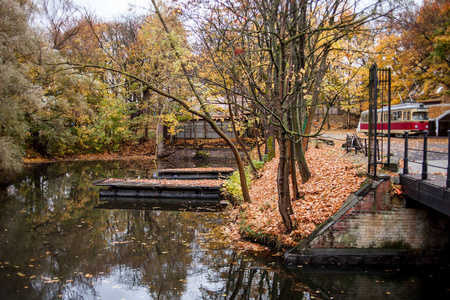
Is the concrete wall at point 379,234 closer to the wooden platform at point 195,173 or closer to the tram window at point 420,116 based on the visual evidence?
the wooden platform at point 195,173

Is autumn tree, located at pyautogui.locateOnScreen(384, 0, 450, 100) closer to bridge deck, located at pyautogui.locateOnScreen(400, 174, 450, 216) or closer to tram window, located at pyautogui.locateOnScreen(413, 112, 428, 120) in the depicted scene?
tram window, located at pyautogui.locateOnScreen(413, 112, 428, 120)

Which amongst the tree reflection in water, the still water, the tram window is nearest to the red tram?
the tram window

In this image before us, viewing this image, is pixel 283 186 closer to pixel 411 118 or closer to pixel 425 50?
pixel 411 118

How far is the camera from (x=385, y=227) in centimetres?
786

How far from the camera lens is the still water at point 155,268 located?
276 inches

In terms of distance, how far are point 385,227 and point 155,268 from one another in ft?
17.3

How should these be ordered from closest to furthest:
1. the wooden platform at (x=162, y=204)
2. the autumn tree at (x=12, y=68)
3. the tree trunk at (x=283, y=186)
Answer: the tree trunk at (x=283, y=186), the wooden platform at (x=162, y=204), the autumn tree at (x=12, y=68)

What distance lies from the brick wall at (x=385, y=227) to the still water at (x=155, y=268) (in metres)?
0.55

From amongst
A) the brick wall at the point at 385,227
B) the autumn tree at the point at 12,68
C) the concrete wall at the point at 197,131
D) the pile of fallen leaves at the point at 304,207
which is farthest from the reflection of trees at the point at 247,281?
the concrete wall at the point at 197,131

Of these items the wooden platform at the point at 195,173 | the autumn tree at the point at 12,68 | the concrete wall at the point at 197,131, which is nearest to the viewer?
the autumn tree at the point at 12,68

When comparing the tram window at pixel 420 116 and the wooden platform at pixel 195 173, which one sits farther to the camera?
the tram window at pixel 420 116

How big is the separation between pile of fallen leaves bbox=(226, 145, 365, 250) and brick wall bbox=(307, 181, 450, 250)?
0.55 m

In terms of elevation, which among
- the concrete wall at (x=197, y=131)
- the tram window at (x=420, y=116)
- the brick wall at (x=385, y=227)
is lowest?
the brick wall at (x=385, y=227)

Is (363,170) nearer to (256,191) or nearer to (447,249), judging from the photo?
(447,249)
